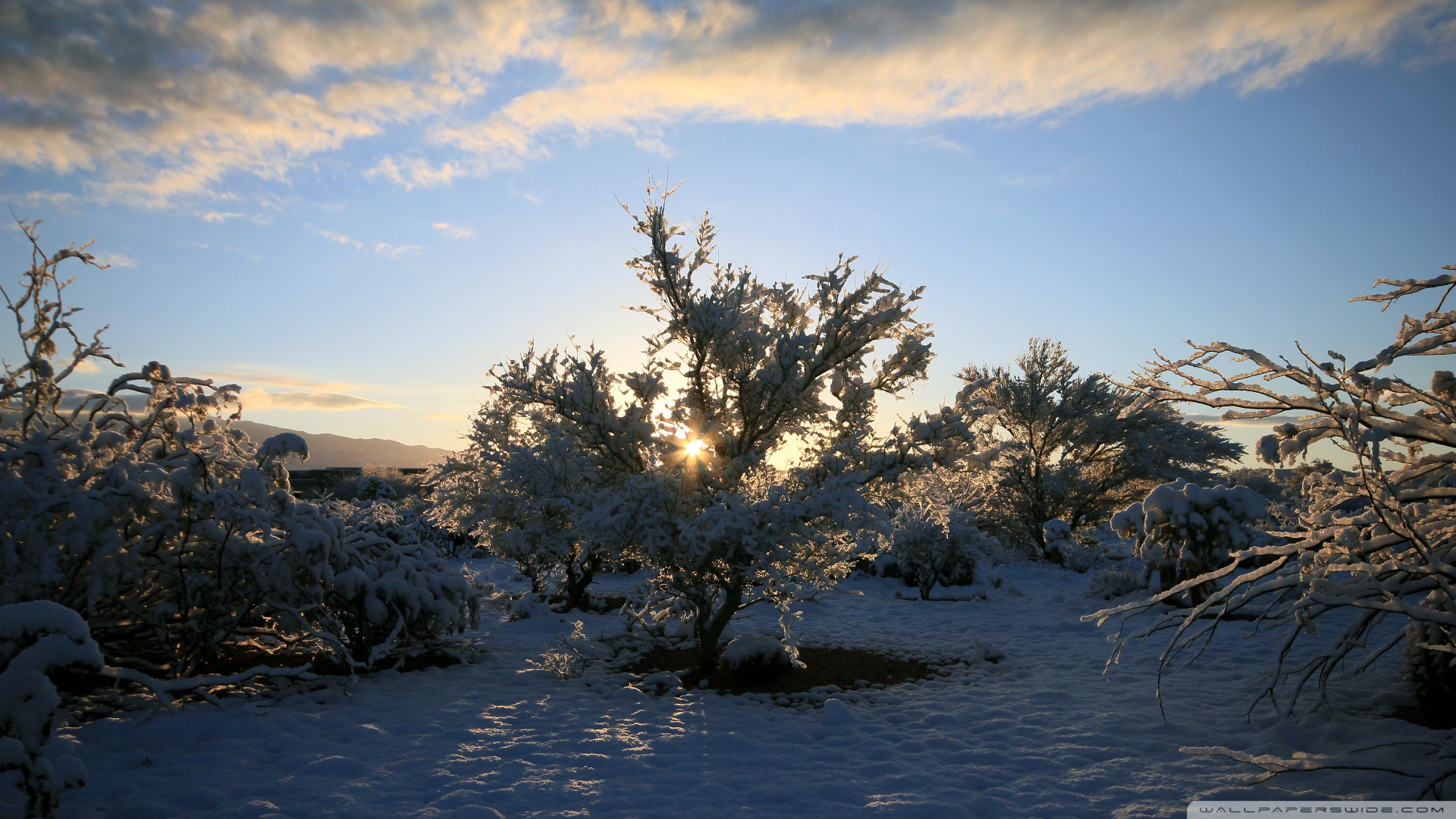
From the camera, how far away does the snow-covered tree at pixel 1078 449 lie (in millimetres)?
23031

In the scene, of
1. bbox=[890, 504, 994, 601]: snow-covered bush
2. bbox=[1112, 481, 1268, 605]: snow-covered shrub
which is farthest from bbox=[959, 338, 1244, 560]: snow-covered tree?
bbox=[1112, 481, 1268, 605]: snow-covered shrub

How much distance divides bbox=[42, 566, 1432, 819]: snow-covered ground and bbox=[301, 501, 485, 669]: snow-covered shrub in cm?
58

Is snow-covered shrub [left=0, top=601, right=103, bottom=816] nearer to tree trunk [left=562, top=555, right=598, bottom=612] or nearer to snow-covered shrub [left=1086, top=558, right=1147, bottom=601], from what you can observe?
tree trunk [left=562, top=555, right=598, bottom=612]

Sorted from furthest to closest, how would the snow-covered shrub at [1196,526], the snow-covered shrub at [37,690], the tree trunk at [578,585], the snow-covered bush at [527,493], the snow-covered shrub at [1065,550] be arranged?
the snow-covered shrub at [1065,550], the tree trunk at [578,585], the snow-covered shrub at [1196,526], the snow-covered bush at [527,493], the snow-covered shrub at [37,690]

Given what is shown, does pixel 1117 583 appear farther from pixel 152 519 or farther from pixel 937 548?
pixel 152 519

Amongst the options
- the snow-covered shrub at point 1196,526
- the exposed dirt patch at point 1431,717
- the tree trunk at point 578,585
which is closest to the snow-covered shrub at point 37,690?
the exposed dirt patch at point 1431,717

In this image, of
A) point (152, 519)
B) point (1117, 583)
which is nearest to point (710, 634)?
point (152, 519)

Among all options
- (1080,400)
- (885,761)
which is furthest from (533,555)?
(1080,400)

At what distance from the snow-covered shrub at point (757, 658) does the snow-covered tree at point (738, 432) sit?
0.26 m

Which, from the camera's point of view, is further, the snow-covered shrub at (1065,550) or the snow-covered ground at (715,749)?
the snow-covered shrub at (1065,550)

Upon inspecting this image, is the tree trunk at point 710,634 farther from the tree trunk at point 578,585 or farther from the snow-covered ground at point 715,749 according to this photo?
the tree trunk at point 578,585

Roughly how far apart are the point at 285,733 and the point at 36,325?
14.4 feet

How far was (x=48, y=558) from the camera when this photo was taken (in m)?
5.45

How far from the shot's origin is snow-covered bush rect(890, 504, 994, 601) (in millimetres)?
14891
